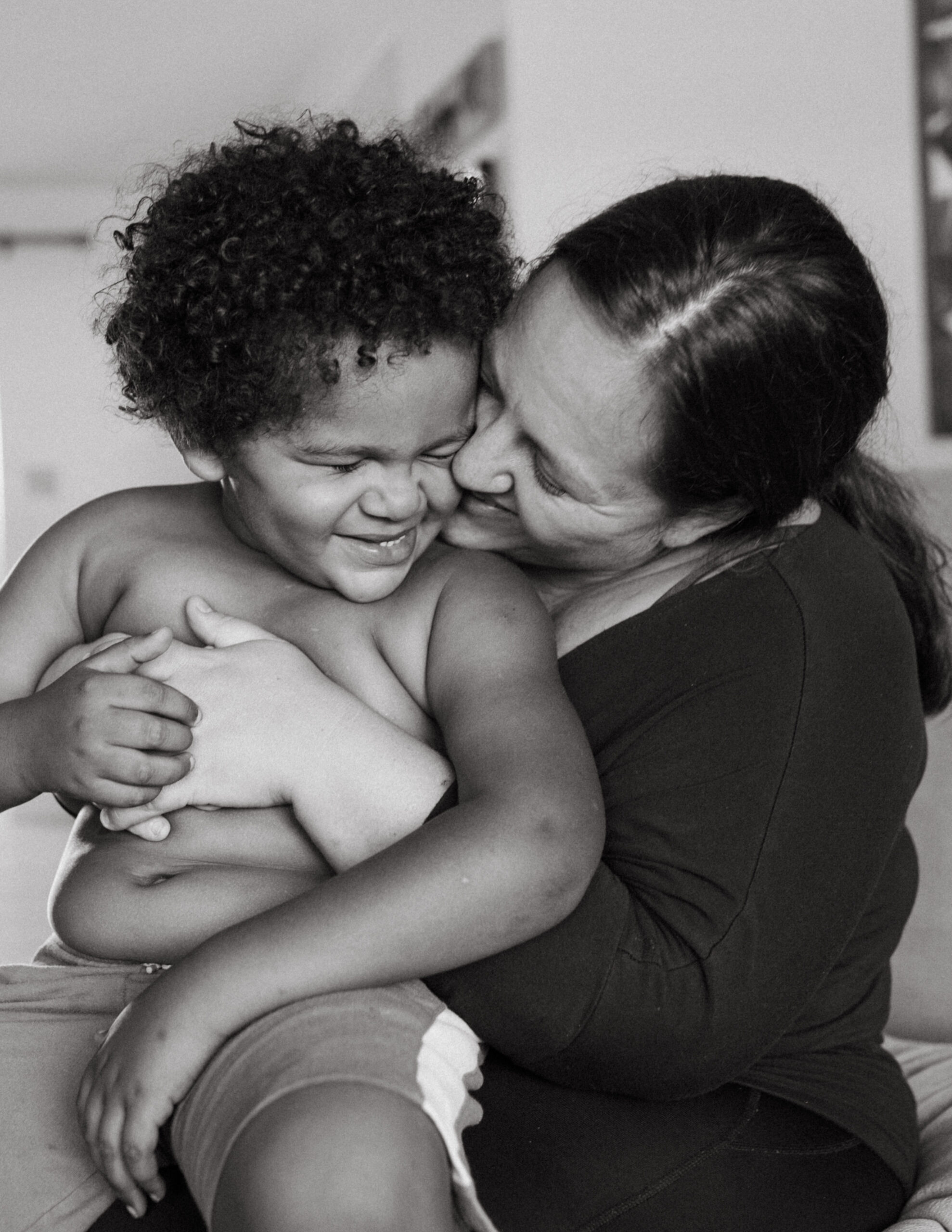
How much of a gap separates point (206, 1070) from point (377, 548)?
1.47 feet

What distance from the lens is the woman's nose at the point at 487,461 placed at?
116 centimetres

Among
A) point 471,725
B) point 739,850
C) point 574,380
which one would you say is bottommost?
point 739,850

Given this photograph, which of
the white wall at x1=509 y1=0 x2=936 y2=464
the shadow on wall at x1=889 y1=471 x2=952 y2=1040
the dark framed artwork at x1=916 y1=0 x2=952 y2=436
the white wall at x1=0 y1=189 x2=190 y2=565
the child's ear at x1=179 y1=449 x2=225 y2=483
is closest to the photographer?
the child's ear at x1=179 y1=449 x2=225 y2=483

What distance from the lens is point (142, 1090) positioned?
0.89m

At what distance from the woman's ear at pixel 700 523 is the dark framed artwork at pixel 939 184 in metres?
2.65

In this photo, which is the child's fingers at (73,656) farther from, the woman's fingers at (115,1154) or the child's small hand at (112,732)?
the woman's fingers at (115,1154)

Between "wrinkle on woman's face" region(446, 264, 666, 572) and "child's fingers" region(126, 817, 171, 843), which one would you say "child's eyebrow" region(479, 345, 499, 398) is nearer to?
"wrinkle on woman's face" region(446, 264, 666, 572)

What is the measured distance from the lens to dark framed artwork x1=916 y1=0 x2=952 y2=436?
11.9ft

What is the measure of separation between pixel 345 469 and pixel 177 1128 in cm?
52

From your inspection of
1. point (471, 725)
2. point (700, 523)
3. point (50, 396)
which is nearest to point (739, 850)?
point (471, 725)

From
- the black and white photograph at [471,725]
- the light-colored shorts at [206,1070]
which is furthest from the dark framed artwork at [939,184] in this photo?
the light-colored shorts at [206,1070]

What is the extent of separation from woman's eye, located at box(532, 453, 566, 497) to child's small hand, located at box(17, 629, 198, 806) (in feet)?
1.07

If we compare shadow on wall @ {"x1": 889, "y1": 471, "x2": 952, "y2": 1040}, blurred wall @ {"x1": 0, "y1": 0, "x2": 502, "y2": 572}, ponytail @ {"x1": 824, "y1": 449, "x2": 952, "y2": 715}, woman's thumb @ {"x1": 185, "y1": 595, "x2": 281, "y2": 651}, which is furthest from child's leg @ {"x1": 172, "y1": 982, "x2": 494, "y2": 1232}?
blurred wall @ {"x1": 0, "y1": 0, "x2": 502, "y2": 572}

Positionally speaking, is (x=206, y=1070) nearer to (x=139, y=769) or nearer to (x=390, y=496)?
(x=139, y=769)
